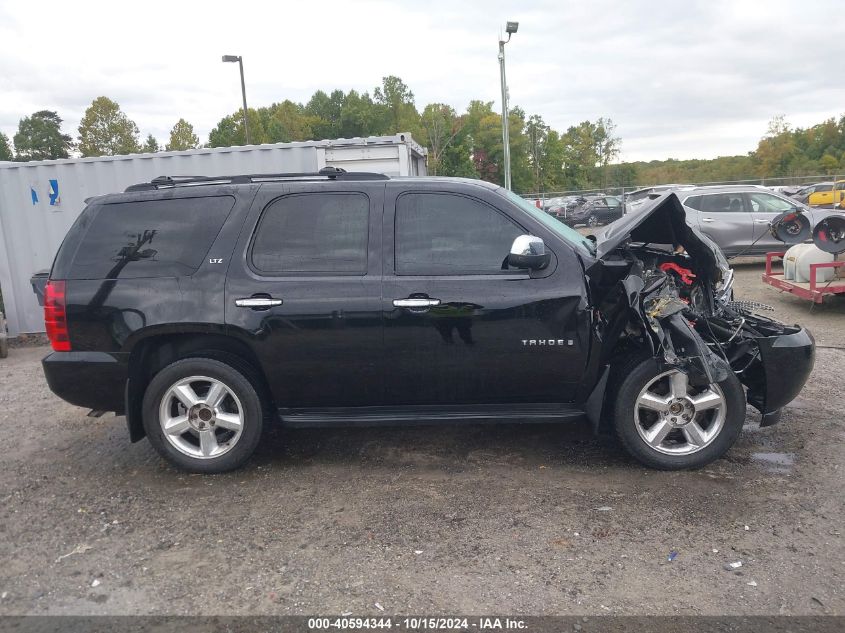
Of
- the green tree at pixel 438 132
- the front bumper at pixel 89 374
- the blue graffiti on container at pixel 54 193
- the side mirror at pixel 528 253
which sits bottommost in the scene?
the front bumper at pixel 89 374

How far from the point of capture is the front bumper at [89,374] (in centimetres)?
435

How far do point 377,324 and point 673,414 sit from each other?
76.1 inches

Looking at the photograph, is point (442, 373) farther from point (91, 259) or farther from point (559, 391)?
point (91, 259)

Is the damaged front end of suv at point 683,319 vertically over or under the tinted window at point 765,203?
under

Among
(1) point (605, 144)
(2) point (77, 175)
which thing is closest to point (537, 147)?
(1) point (605, 144)

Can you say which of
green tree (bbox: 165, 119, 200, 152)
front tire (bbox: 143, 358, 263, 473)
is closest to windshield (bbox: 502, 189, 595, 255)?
front tire (bbox: 143, 358, 263, 473)

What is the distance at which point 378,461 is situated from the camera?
15.3ft

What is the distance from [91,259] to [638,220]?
11.8 ft

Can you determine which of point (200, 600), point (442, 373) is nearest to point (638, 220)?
point (442, 373)

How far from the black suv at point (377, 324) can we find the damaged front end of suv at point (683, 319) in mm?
14

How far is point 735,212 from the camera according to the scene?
13930 millimetres

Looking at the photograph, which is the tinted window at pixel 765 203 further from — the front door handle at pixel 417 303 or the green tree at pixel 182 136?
the green tree at pixel 182 136

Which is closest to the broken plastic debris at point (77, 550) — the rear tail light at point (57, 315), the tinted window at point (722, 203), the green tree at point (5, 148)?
the rear tail light at point (57, 315)

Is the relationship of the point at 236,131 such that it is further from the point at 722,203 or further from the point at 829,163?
the point at 722,203
